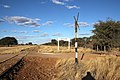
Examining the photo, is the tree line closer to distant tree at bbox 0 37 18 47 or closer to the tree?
the tree

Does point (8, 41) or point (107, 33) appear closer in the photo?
point (107, 33)

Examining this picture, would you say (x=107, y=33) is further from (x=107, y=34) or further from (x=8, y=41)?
(x=8, y=41)

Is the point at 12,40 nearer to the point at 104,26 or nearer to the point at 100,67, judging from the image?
the point at 104,26

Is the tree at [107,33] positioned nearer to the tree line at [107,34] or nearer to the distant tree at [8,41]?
the tree line at [107,34]

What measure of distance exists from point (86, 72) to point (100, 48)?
4283 cm

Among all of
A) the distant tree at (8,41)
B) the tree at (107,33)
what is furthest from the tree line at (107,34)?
the distant tree at (8,41)

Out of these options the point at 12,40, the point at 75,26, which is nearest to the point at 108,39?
the point at 75,26

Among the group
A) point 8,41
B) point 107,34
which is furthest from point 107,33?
point 8,41

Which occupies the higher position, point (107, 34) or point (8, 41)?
point (8, 41)

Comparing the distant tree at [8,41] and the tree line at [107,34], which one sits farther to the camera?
the distant tree at [8,41]

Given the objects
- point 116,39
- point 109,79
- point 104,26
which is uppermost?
point 104,26

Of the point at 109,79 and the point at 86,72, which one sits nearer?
the point at 109,79

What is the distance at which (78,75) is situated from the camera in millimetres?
12672

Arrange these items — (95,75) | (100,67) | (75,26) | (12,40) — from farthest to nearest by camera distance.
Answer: (12,40)
(75,26)
(100,67)
(95,75)
